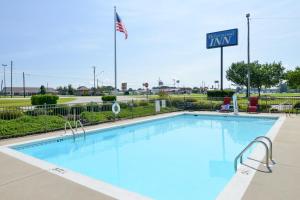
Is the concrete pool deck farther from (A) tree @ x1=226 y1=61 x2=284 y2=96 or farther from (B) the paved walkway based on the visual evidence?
(A) tree @ x1=226 y1=61 x2=284 y2=96

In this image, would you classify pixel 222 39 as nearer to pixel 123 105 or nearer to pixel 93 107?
pixel 123 105

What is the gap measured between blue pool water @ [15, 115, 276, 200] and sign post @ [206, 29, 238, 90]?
41.9ft

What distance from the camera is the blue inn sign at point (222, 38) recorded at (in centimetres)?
2493

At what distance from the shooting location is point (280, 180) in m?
4.76

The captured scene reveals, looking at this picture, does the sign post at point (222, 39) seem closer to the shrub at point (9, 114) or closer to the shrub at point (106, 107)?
the shrub at point (106, 107)

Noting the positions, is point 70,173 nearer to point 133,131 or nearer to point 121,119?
point 133,131

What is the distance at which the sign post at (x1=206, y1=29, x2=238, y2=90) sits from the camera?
24928mm

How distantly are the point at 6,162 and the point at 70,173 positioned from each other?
6.87 feet

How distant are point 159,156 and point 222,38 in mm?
20248

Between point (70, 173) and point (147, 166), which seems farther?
point (147, 166)

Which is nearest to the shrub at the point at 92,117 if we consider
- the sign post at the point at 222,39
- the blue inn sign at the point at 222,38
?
the sign post at the point at 222,39

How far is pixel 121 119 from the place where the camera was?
15.3 m

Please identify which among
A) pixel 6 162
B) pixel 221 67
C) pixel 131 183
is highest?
pixel 221 67

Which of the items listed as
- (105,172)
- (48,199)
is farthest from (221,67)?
(48,199)
